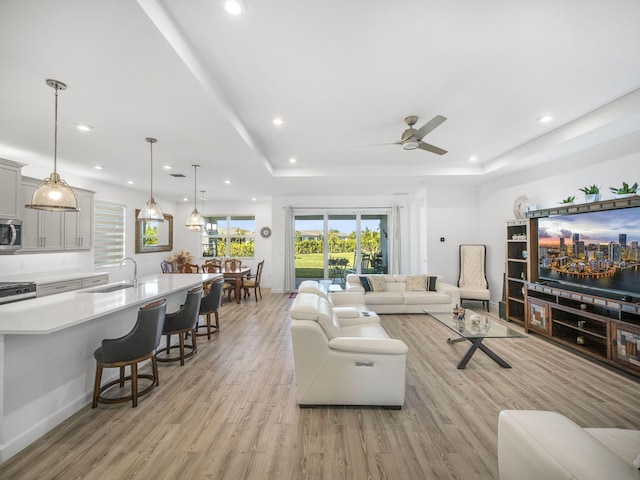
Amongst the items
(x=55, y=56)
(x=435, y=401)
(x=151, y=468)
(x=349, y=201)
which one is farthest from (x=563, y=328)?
(x=55, y=56)

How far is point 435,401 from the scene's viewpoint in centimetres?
254

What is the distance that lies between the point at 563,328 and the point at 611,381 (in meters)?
1.20

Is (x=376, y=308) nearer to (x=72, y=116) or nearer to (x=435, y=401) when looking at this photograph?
(x=435, y=401)

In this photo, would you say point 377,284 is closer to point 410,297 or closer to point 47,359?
point 410,297

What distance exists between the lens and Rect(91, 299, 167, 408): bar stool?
2.34 metres

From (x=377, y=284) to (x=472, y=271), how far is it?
2181 millimetres

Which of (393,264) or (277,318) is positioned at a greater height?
(393,264)

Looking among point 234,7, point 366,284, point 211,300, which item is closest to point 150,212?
point 211,300

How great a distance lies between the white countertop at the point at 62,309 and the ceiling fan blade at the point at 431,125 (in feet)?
10.8

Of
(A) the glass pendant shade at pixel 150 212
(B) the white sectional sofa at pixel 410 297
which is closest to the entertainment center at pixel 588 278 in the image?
(B) the white sectional sofa at pixel 410 297

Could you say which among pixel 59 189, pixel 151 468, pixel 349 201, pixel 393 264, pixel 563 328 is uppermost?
pixel 349 201

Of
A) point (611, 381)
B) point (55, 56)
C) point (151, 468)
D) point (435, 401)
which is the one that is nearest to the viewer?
point (151, 468)

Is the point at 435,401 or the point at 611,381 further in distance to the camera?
the point at 611,381

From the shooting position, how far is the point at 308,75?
2.63 meters
